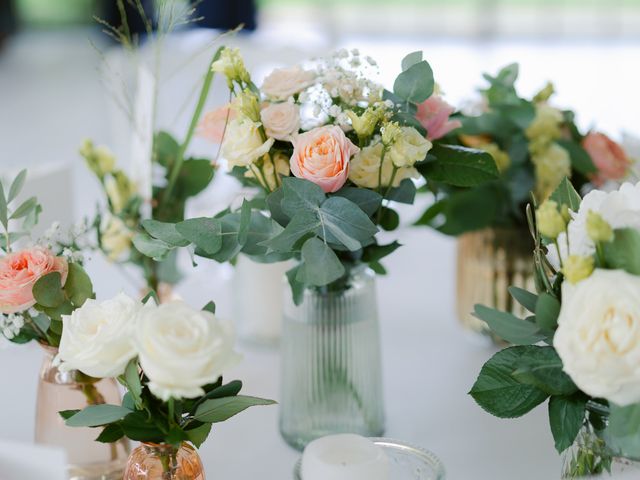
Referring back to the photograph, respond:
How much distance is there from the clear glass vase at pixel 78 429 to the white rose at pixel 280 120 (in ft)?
0.98

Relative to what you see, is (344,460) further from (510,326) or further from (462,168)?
(462,168)

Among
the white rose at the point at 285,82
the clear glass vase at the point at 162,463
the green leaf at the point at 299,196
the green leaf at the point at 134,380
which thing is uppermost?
the white rose at the point at 285,82

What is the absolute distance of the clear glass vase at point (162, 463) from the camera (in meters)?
0.78

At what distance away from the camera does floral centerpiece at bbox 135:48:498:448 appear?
821mm

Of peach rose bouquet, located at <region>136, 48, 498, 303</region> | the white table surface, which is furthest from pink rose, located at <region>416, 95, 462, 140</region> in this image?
the white table surface

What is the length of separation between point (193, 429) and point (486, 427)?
435 mm

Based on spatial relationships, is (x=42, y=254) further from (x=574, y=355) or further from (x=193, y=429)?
(x=574, y=355)

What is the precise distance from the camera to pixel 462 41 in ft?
21.3

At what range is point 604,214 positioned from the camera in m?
0.70

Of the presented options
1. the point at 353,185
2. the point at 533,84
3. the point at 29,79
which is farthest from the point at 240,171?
the point at 29,79

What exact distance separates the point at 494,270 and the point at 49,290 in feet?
2.18

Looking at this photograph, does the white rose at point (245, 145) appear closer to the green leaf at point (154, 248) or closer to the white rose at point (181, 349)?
the green leaf at point (154, 248)

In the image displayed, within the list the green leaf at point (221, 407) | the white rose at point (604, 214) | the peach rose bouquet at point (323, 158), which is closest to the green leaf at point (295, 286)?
the peach rose bouquet at point (323, 158)

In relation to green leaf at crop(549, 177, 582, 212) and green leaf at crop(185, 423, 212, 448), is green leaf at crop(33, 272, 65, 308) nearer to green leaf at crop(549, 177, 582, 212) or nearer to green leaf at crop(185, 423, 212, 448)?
green leaf at crop(185, 423, 212, 448)
